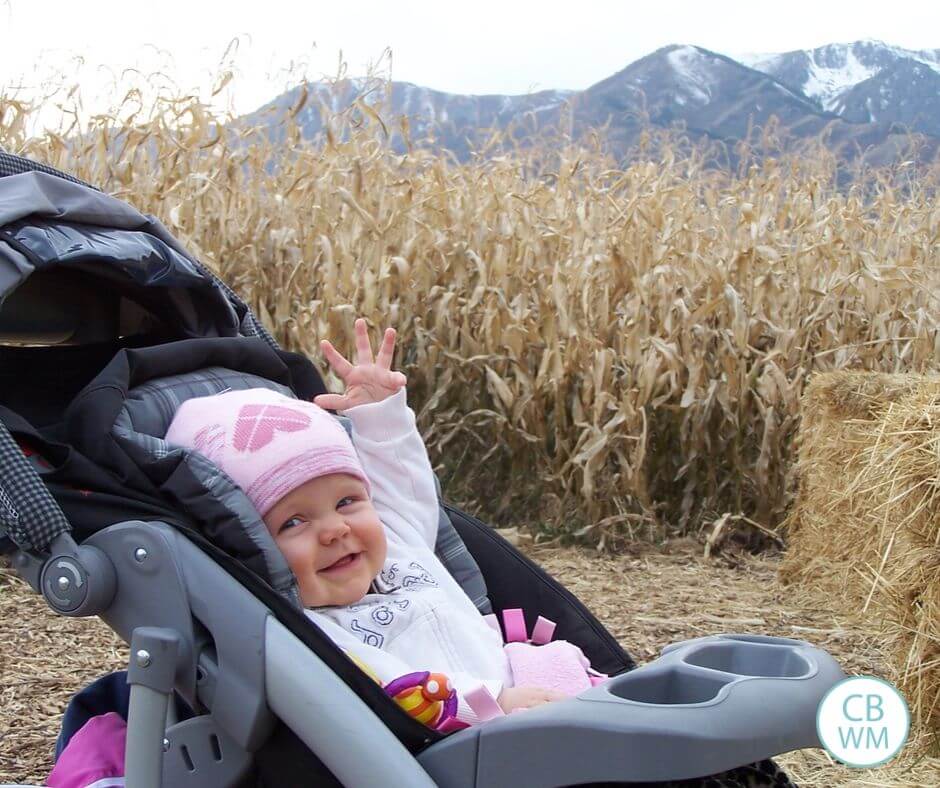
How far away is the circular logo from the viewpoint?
1487 millimetres

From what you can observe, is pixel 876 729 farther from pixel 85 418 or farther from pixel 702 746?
pixel 85 418

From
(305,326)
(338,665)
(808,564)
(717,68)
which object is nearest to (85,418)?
(338,665)

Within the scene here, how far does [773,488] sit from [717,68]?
18.5m

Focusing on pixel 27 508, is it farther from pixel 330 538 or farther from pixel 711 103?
pixel 711 103

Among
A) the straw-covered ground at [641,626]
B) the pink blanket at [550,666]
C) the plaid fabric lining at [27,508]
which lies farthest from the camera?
the straw-covered ground at [641,626]

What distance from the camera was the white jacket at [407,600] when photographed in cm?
179

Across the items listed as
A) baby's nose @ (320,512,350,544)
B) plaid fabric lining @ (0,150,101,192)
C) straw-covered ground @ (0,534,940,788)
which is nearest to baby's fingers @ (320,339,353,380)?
baby's nose @ (320,512,350,544)

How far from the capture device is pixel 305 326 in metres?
4.58

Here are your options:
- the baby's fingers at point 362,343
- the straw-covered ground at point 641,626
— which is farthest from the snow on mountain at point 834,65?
the baby's fingers at point 362,343

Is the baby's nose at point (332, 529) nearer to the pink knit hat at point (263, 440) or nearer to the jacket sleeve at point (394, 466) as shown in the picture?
the pink knit hat at point (263, 440)

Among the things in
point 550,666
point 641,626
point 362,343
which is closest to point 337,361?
point 362,343

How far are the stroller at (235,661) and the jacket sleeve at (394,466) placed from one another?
0.37 meters

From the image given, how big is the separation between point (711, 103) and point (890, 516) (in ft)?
60.1

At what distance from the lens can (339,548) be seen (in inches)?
70.9
